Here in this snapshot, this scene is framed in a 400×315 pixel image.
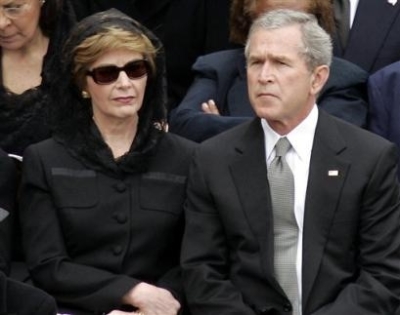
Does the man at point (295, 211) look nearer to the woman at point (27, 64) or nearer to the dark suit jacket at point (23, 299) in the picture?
the dark suit jacket at point (23, 299)

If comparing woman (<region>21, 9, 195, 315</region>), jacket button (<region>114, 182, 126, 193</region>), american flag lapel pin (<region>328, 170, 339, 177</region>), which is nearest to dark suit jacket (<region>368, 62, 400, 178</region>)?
american flag lapel pin (<region>328, 170, 339, 177</region>)

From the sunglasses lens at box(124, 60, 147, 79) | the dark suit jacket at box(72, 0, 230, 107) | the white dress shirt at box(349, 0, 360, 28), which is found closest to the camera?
the sunglasses lens at box(124, 60, 147, 79)

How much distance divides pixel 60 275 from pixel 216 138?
0.86 meters

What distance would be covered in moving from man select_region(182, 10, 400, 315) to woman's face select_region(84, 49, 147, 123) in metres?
0.45

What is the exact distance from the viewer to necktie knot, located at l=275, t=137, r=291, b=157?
5664mm

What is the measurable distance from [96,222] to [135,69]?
0.67 m

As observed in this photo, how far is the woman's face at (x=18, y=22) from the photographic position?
20.8 ft

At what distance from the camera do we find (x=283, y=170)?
563 centimetres

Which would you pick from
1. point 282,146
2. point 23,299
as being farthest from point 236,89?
point 23,299

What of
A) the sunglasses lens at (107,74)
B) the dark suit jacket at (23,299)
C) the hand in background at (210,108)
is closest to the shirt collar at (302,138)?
the sunglasses lens at (107,74)

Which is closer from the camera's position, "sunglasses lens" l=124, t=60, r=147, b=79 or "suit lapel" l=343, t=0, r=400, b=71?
"sunglasses lens" l=124, t=60, r=147, b=79

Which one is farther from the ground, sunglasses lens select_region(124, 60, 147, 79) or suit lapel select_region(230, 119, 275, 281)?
sunglasses lens select_region(124, 60, 147, 79)

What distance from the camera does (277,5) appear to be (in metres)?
Answer: 6.27

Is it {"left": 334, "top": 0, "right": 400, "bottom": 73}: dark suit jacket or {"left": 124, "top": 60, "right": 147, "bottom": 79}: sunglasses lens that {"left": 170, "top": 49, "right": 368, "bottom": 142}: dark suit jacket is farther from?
{"left": 124, "top": 60, "right": 147, "bottom": 79}: sunglasses lens
